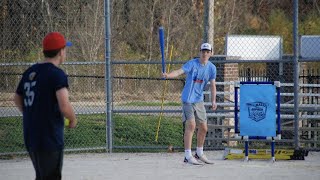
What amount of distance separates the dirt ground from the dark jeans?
3.50 metres

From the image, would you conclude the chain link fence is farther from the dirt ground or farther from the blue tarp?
the blue tarp

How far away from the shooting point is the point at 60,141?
690 centimetres

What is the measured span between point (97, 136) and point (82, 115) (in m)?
0.76

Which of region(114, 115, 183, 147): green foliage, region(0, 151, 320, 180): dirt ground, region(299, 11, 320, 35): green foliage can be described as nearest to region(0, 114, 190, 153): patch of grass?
region(114, 115, 183, 147): green foliage

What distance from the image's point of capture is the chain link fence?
14062 mm

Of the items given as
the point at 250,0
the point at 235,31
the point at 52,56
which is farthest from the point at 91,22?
the point at 250,0

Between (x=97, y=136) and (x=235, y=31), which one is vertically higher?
(x=235, y=31)

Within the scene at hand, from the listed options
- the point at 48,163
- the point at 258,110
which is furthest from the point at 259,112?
the point at 48,163

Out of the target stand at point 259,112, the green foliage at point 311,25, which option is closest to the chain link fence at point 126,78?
the target stand at point 259,112

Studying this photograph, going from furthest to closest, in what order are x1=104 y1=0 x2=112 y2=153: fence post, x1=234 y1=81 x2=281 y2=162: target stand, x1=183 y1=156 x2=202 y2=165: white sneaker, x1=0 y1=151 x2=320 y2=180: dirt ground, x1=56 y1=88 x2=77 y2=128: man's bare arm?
x1=104 y1=0 x2=112 y2=153: fence post → x1=234 y1=81 x2=281 y2=162: target stand → x1=183 y1=156 x2=202 y2=165: white sneaker → x1=0 y1=151 x2=320 y2=180: dirt ground → x1=56 y1=88 x2=77 y2=128: man's bare arm

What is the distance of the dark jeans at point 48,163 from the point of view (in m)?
6.83

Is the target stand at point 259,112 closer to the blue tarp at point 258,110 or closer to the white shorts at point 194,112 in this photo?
the blue tarp at point 258,110

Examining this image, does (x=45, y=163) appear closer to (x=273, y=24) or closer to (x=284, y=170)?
(x=284, y=170)

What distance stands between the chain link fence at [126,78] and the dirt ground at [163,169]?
89 cm
